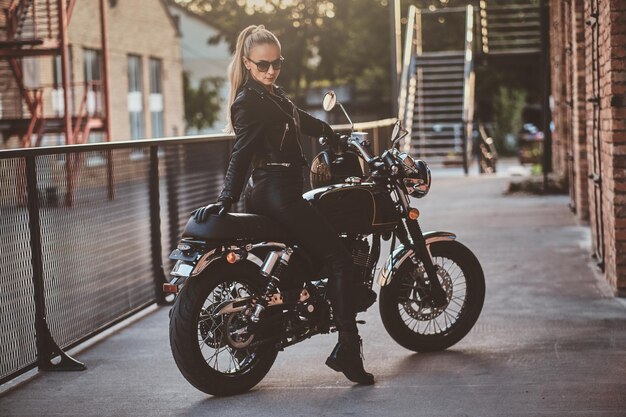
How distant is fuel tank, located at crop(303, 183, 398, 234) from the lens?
20.2ft

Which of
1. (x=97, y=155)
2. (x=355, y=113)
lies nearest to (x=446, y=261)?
(x=97, y=155)

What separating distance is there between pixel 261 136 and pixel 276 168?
0.62 ft

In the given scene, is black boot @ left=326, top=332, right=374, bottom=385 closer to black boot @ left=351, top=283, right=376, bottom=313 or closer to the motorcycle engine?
black boot @ left=351, top=283, right=376, bottom=313

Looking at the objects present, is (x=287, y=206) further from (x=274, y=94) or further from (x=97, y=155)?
(x=97, y=155)

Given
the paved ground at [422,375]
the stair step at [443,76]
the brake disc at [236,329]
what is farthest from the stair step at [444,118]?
the brake disc at [236,329]

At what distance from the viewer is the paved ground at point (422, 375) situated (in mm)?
5648

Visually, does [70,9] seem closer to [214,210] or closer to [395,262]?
[395,262]

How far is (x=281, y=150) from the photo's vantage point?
5926 mm

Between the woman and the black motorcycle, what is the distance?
133 mm

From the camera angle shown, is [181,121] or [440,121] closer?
[440,121]

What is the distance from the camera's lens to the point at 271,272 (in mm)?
5934

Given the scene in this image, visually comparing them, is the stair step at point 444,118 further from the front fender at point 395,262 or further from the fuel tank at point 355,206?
the fuel tank at point 355,206

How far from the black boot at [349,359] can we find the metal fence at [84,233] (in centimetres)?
170

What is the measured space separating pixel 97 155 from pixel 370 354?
101 inches
